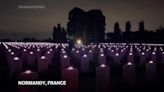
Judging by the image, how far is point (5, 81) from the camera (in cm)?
1059

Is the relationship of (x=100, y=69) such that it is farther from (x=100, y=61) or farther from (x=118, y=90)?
(x=100, y=61)

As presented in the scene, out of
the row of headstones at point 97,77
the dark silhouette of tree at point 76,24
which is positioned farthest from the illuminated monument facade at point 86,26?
the row of headstones at point 97,77

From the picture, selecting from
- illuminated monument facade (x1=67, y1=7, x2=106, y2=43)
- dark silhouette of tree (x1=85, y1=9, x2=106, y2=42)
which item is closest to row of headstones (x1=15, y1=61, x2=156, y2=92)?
illuminated monument facade (x1=67, y1=7, x2=106, y2=43)

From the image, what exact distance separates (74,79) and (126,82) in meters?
2.32

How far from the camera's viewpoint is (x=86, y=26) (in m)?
85.9

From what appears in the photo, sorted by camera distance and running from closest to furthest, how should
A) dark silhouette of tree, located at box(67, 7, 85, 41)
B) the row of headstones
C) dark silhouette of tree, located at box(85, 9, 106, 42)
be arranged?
the row of headstones → dark silhouette of tree, located at box(67, 7, 85, 41) → dark silhouette of tree, located at box(85, 9, 106, 42)

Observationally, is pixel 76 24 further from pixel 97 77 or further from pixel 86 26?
pixel 97 77

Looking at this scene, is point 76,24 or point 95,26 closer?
point 76,24

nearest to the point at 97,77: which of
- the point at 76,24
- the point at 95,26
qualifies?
the point at 76,24

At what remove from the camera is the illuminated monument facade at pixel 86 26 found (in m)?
77.6

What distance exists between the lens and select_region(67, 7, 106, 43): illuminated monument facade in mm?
77606

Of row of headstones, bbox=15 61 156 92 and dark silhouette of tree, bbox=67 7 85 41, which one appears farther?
dark silhouette of tree, bbox=67 7 85 41

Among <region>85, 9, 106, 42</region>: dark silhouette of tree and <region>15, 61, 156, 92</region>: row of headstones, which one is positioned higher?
<region>85, 9, 106, 42</region>: dark silhouette of tree

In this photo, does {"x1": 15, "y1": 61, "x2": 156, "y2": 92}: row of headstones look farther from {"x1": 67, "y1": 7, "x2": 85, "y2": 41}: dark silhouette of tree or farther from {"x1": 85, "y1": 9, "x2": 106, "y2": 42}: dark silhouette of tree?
{"x1": 85, "y1": 9, "x2": 106, "y2": 42}: dark silhouette of tree
